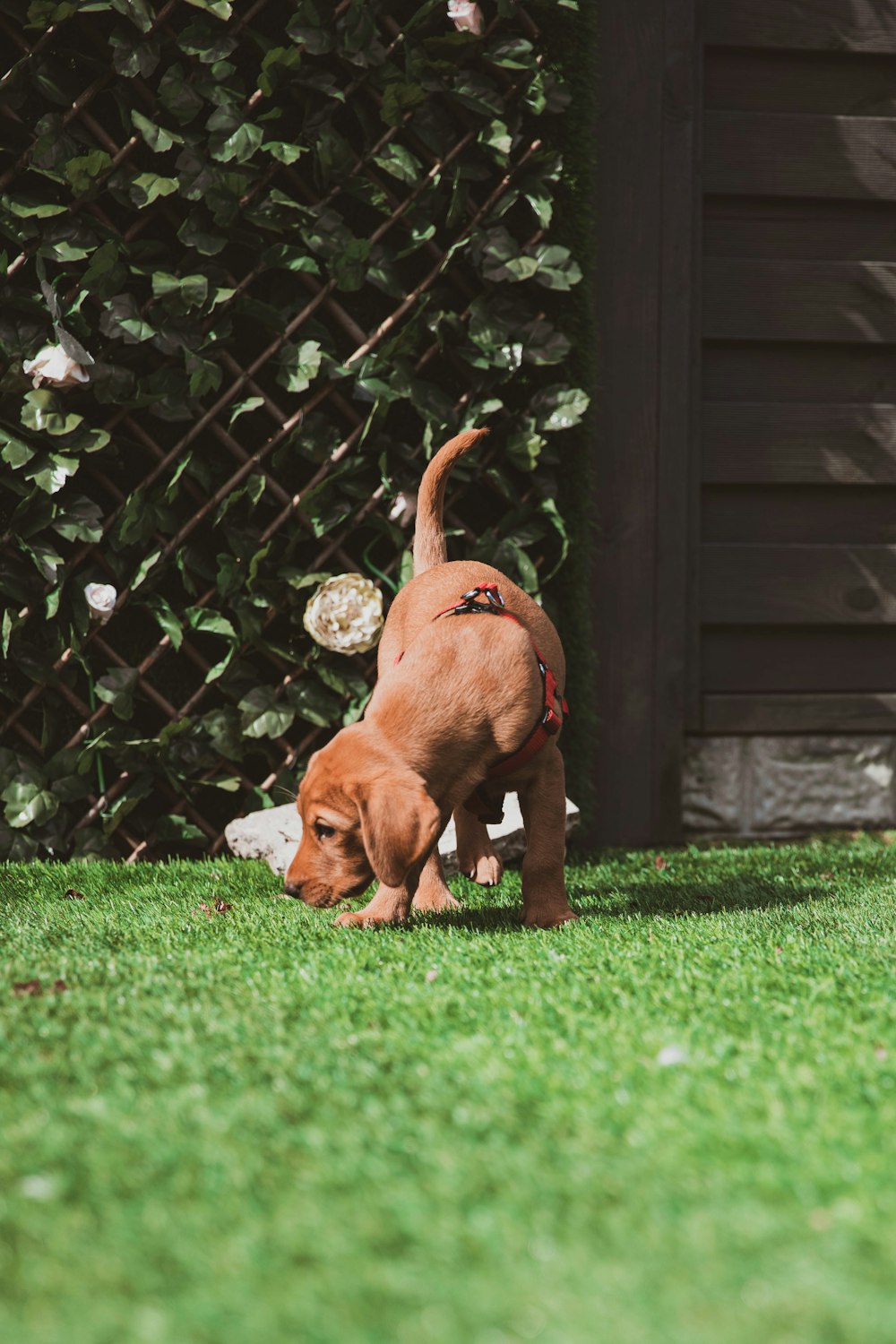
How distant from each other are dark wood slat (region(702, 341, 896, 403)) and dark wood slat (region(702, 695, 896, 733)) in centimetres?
109

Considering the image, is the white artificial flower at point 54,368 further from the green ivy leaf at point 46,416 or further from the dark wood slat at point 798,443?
the dark wood slat at point 798,443

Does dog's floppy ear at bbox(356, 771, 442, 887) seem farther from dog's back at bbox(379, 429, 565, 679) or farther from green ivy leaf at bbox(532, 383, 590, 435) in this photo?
green ivy leaf at bbox(532, 383, 590, 435)

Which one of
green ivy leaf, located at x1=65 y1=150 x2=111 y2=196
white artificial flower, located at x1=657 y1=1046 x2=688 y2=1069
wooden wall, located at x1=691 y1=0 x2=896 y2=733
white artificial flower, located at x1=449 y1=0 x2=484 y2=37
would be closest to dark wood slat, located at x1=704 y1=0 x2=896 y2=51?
wooden wall, located at x1=691 y1=0 x2=896 y2=733

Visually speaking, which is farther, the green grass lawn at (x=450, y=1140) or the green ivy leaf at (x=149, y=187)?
A: the green ivy leaf at (x=149, y=187)

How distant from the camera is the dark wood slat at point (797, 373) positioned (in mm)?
4285

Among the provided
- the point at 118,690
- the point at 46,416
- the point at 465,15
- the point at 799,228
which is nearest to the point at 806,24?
the point at 799,228

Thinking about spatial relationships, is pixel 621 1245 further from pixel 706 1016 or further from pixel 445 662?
pixel 445 662

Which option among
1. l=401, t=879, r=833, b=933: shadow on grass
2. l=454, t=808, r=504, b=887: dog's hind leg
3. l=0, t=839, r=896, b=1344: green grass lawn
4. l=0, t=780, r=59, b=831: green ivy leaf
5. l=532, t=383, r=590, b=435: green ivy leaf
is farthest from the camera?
l=532, t=383, r=590, b=435: green ivy leaf

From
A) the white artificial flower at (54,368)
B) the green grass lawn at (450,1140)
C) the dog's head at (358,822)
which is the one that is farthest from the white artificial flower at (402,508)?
the green grass lawn at (450,1140)

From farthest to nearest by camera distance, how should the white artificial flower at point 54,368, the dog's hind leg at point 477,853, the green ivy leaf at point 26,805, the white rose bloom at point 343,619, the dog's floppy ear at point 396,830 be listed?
the white rose bloom at point 343,619 → the green ivy leaf at point 26,805 → the white artificial flower at point 54,368 → the dog's hind leg at point 477,853 → the dog's floppy ear at point 396,830

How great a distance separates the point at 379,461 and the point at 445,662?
1.32 meters

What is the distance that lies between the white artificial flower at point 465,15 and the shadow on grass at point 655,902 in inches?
103

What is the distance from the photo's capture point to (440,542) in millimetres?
3332

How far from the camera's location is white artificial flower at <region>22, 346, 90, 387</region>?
3.41 metres
